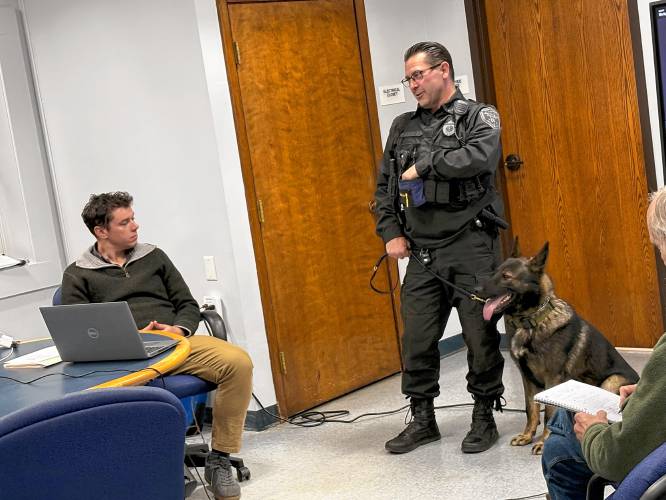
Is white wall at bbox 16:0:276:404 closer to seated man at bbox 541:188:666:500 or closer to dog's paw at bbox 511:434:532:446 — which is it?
dog's paw at bbox 511:434:532:446

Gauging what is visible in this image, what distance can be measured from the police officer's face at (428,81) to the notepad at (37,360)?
1.68m

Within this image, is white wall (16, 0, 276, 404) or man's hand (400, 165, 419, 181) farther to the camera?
white wall (16, 0, 276, 404)

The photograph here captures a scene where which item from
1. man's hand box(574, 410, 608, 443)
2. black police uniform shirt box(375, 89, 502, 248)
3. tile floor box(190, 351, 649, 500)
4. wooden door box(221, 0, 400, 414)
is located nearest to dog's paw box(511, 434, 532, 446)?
tile floor box(190, 351, 649, 500)

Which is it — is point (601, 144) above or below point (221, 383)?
above

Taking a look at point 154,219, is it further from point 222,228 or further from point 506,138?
point 506,138

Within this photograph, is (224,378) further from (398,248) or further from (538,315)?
(538,315)

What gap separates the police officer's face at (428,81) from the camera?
3.67 metres

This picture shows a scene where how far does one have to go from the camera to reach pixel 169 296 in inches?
154

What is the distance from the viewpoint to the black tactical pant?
374 centimetres

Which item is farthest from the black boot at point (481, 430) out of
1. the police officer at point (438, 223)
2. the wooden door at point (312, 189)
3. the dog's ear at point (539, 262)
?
the wooden door at point (312, 189)

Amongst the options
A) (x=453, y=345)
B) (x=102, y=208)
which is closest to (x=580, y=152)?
(x=453, y=345)

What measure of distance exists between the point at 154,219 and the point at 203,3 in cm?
115

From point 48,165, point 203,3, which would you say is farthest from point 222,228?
point 48,165

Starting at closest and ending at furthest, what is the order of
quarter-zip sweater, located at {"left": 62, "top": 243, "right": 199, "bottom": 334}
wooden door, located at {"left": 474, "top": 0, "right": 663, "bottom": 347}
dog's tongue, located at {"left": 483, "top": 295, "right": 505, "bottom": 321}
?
1. dog's tongue, located at {"left": 483, "top": 295, "right": 505, "bottom": 321}
2. quarter-zip sweater, located at {"left": 62, "top": 243, "right": 199, "bottom": 334}
3. wooden door, located at {"left": 474, "top": 0, "right": 663, "bottom": 347}
